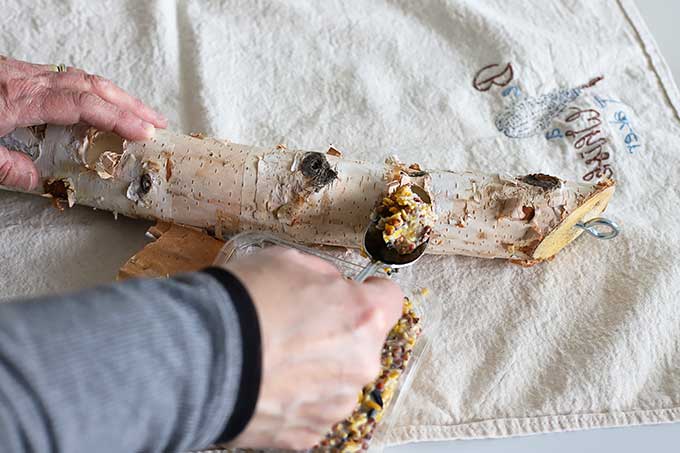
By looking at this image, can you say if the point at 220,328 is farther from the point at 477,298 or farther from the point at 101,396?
the point at 477,298

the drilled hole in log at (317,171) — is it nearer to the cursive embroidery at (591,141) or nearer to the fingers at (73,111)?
the fingers at (73,111)

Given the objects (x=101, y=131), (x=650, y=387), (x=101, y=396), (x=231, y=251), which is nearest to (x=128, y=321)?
(x=101, y=396)

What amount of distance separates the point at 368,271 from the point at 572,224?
0.33m

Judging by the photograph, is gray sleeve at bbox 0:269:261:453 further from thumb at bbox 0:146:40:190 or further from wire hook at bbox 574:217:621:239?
wire hook at bbox 574:217:621:239

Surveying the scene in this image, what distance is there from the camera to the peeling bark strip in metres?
1.00

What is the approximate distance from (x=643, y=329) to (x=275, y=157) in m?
0.59

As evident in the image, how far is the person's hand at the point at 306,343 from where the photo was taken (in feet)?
2.06

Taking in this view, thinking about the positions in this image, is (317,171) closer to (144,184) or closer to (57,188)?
(144,184)

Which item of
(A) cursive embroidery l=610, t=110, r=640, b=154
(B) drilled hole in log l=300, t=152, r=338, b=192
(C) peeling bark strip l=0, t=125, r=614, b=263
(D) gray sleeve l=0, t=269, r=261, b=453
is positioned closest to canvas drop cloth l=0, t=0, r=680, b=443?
(A) cursive embroidery l=610, t=110, r=640, b=154

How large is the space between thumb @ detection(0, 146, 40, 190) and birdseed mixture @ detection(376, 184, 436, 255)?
505mm

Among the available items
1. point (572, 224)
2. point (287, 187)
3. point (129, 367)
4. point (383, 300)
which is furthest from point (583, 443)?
point (129, 367)

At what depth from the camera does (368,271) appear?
93 centimetres

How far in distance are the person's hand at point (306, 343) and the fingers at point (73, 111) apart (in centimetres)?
40

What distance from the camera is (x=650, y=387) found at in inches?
39.3
